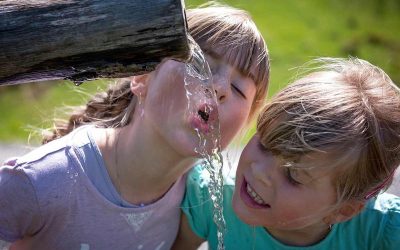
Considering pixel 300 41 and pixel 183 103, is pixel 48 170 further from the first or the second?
pixel 300 41

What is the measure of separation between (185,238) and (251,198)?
54 centimetres

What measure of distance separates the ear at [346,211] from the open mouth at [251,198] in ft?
0.84

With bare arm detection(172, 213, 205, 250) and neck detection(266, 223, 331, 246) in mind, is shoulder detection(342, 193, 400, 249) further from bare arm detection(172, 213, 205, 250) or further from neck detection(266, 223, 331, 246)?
bare arm detection(172, 213, 205, 250)

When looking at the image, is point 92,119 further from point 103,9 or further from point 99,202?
point 103,9

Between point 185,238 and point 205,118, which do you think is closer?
point 205,118

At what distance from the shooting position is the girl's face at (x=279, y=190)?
7.86 feet

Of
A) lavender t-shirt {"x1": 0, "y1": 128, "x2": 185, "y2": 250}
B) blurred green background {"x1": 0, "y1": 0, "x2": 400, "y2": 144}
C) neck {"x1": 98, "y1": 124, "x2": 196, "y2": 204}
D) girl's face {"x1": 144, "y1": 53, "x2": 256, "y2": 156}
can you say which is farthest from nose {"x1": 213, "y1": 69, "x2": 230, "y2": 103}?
blurred green background {"x1": 0, "y1": 0, "x2": 400, "y2": 144}

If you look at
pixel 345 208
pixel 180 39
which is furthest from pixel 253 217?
pixel 180 39

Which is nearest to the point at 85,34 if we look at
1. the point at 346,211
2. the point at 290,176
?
the point at 290,176

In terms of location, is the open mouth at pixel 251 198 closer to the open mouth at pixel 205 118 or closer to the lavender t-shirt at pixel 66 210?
the open mouth at pixel 205 118

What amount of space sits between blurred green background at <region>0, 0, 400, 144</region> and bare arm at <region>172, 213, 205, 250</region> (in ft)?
9.18

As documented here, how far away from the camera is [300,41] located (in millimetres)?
6816

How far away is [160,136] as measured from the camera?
2.55 metres

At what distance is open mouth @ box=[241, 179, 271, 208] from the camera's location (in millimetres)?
2488
